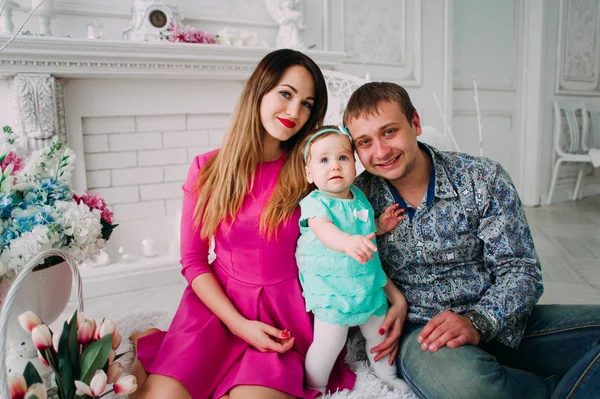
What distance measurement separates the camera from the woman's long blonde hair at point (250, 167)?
1.24m

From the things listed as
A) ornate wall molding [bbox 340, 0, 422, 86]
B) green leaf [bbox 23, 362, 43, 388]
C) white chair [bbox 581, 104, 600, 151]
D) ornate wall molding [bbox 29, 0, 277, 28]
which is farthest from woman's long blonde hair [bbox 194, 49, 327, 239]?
white chair [bbox 581, 104, 600, 151]

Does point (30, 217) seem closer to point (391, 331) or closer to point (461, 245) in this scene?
point (391, 331)

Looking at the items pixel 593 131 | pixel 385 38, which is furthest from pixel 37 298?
pixel 593 131

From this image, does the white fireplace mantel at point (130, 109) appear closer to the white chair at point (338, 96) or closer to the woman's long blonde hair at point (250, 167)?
the white chair at point (338, 96)

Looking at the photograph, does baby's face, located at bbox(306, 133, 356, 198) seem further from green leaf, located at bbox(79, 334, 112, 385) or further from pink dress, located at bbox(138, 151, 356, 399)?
green leaf, located at bbox(79, 334, 112, 385)

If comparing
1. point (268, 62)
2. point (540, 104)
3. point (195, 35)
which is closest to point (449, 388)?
point (268, 62)

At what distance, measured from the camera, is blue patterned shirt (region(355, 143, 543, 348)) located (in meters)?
1.20

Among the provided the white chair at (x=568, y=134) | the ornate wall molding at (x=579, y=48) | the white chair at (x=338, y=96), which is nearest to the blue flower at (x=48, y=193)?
the white chair at (x=338, y=96)

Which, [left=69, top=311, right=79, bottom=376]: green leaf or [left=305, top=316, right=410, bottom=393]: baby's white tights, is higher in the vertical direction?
[left=69, top=311, right=79, bottom=376]: green leaf

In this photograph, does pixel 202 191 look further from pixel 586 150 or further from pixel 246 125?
pixel 586 150

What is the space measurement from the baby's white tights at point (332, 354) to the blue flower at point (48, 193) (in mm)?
657

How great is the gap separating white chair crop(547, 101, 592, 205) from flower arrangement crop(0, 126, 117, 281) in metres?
4.52

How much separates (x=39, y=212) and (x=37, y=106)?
162 cm

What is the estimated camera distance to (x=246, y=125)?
128 cm
